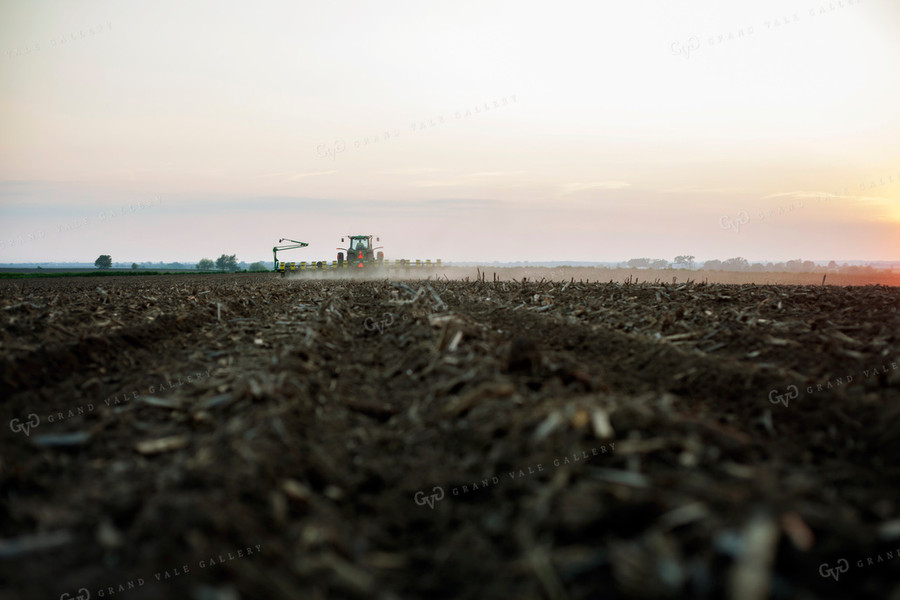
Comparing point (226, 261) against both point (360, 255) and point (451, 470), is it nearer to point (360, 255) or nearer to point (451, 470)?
point (360, 255)

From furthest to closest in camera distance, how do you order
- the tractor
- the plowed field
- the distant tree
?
1. the distant tree
2. the tractor
3. the plowed field

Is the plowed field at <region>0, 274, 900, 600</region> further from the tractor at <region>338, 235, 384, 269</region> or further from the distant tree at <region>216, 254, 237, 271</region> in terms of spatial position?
the distant tree at <region>216, 254, 237, 271</region>

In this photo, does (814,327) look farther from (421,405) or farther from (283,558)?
(283,558)

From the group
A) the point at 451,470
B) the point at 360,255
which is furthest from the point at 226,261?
the point at 451,470

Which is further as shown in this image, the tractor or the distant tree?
the distant tree

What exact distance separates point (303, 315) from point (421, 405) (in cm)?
610

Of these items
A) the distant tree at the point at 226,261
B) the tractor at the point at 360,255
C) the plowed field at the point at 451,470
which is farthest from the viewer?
the distant tree at the point at 226,261

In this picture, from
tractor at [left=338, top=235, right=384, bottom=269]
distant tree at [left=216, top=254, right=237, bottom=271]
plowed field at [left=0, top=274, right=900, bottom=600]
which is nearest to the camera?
plowed field at [left=0, top=274, right=900, bottom=600]

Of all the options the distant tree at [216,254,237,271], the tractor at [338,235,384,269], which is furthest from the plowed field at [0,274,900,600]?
the distant tree at [216,254,237,271]

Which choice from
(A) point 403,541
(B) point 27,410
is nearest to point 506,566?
(A) point 403,541

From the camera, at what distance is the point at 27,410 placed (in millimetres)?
5348

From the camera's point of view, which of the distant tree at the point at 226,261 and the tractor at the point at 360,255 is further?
the distant tree at the point at 226,261

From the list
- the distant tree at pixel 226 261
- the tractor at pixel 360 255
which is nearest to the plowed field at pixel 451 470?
the tractor at pixel 360 255

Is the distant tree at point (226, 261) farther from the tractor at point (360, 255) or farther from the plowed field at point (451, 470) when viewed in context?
the plowed field at point (451, 470)
